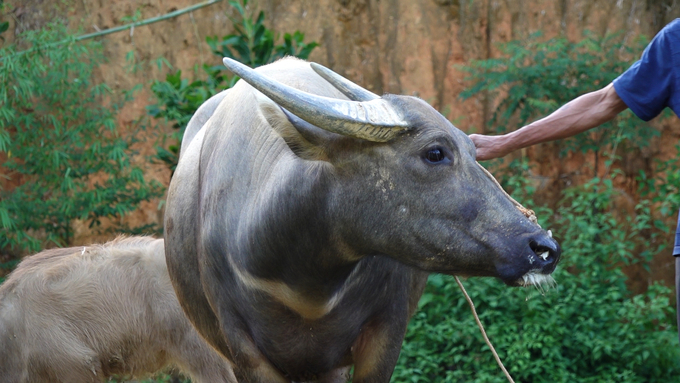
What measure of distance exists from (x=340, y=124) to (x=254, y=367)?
1179mm

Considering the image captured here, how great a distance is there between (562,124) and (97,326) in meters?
3.63

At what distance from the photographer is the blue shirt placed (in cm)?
318

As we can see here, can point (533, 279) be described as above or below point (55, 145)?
above

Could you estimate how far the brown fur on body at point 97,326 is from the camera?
5.37 m

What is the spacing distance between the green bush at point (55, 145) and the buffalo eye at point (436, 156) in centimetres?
514

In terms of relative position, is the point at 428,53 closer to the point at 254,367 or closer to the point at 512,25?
the point at 512,25

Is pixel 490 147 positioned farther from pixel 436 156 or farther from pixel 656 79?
pixel 436 156

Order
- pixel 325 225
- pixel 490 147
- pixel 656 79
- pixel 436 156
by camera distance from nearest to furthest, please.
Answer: pixel 436 156
pixel 325 225
pixel 656 79
pixel 490 147

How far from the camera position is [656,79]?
3.30 metres

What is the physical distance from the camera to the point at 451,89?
828cm

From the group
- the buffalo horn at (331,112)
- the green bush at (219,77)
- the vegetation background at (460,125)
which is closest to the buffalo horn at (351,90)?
the buffalo horn at (331,112)

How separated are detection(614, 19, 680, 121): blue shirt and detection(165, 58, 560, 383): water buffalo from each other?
1154mm

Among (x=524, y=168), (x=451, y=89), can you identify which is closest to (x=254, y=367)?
(x=524, y=168)

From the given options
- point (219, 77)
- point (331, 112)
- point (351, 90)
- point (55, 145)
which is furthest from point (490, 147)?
point (55, 145)
